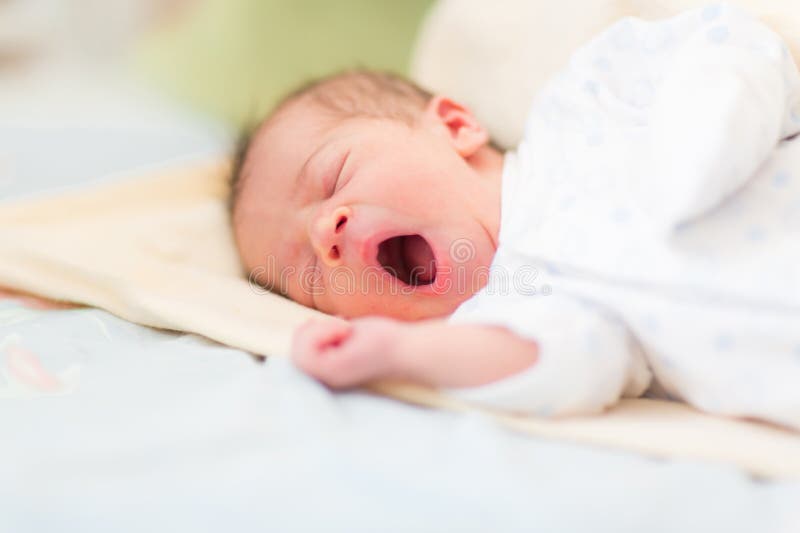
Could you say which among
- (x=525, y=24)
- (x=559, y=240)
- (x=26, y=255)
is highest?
(x=525, y=24)

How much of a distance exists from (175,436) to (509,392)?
30 centimetres

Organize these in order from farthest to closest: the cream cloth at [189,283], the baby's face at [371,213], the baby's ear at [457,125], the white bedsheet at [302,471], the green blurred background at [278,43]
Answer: the green blurred background at [278,43]
the baby's ear at [457,125]
the baby's face at [371,213]
the cream cloth at [189,283]
the white bedsheet at [302,471]

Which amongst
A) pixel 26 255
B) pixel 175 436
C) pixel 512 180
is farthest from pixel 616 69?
pixel 26 255

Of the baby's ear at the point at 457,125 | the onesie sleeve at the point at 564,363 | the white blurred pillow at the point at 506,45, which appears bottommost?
the onesie sleeve at the point at 564,363

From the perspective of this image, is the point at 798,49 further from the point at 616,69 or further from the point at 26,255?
the point at 26,255

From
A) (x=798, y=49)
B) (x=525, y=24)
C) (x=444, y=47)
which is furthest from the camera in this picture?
(x=444, y=47)

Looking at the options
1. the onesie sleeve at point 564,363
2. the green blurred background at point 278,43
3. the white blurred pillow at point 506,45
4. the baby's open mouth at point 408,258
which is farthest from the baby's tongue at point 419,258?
the green blurred background at point 278,43

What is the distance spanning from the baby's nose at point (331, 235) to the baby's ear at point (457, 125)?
0.66 feet

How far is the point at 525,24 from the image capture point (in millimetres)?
1320

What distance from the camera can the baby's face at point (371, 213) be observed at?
3.19ft

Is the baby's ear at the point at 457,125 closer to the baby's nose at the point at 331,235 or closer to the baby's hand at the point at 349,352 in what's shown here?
the baby's nose at the point at 331,235

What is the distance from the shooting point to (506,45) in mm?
1332

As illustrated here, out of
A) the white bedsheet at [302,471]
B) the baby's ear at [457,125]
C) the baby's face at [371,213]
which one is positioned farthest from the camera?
the baby's ear at [457,125]

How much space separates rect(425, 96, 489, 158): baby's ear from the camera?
43.4 inches
